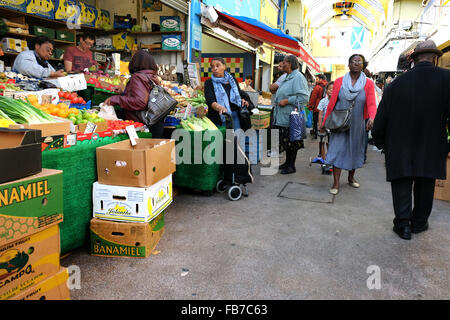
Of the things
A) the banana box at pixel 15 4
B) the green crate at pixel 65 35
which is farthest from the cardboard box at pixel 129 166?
the green crate at pixel 65 35

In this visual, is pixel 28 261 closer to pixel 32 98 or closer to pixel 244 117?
pixel 32 98

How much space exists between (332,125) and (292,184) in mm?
1181

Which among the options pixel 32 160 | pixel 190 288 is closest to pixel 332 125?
pixel 190 288

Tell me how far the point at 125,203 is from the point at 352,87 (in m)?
3.35

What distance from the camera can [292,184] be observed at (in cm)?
514

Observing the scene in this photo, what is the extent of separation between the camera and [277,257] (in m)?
2.77

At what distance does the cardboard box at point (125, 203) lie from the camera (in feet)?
8.52

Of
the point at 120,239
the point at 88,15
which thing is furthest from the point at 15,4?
the point at 120,239

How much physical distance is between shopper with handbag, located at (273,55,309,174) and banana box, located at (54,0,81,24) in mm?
5336

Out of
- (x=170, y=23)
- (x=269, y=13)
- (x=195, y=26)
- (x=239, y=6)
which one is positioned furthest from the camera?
(x=269, y=13)

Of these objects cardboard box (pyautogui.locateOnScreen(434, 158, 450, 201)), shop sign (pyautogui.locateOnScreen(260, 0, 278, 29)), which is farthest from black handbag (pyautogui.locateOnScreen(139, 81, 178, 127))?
shop sign (pyautogui.locateOnScreen(260, 0, 278, 29))

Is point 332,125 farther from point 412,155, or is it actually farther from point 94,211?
point 94,211

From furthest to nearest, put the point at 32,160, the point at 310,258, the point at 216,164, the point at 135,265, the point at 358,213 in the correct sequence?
the point at 216,164 < the point at 358,213 < the point at 310,258 < the point at 135,265 < the point at 32,160
